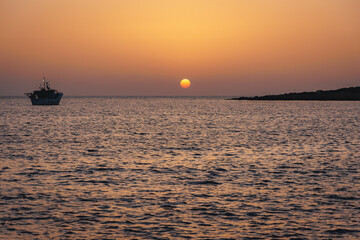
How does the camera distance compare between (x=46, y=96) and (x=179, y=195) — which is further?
(x=46, y=96)

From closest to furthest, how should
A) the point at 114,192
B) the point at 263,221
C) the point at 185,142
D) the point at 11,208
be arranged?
the point at 263,221
the point at 11,208
the point at 114,192
the point at 185,142

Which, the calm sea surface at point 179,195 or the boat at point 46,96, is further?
the boat at point 46,96

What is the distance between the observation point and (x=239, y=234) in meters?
12.8

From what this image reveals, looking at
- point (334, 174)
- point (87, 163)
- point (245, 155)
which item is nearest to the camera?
point (334, 174)

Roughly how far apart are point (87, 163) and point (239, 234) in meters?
16.6

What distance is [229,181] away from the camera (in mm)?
21234

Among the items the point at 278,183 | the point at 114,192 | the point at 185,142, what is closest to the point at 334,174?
the point at 278,183

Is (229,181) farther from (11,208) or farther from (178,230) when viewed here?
(11,208)

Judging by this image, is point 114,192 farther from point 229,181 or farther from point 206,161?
point 206,161

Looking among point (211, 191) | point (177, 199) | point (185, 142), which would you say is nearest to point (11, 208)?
point (177, 199)

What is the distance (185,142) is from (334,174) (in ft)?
67.2

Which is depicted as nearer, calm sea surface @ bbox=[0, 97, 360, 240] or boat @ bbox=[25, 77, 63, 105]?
calm sea surface @ bbox=[0, 97, 360, 240]

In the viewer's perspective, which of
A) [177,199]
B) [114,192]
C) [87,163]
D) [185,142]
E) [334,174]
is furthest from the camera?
[185,142]

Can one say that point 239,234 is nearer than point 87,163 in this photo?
Yes
